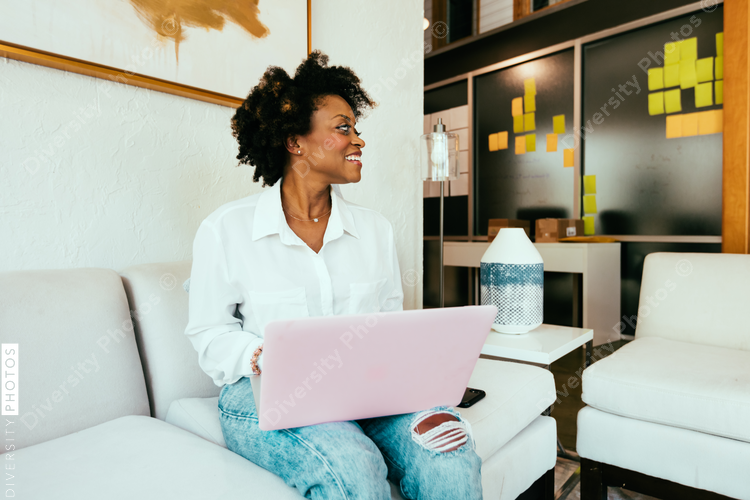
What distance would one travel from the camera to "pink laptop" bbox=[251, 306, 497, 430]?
26.0 inches

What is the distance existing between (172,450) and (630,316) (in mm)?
3160

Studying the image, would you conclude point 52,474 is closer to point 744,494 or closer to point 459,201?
point 744,494

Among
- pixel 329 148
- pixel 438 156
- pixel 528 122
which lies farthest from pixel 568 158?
pixel 329 148

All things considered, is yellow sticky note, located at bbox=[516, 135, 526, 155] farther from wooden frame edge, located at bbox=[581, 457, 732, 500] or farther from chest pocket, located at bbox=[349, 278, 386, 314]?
chest pocket, located at bbox=[349, 278, 386, 314]

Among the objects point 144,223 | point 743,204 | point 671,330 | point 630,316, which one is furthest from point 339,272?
point 630,316

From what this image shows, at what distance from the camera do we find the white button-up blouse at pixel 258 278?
37.7 inches

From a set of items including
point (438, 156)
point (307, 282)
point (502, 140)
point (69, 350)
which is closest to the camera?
point (69, 350)

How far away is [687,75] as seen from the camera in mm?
2861

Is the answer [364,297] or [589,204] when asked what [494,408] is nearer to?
[364,297]

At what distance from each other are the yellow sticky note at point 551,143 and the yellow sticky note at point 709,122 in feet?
3.06

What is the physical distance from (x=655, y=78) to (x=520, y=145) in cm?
102

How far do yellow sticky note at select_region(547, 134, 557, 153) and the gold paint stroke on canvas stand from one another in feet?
8.68

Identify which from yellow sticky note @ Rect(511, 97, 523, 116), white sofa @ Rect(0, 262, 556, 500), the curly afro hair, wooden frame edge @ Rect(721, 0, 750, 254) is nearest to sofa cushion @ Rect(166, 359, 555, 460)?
white sofa @ Rect(0, 262, 556, 500)

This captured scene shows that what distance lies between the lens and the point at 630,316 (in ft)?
10.5
